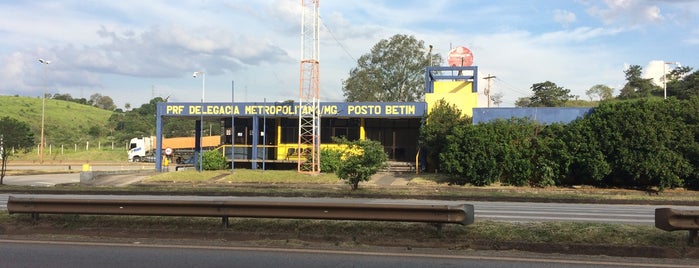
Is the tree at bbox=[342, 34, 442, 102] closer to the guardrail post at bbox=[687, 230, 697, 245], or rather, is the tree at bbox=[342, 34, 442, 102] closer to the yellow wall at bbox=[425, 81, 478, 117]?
the yellow wall at bbox=[425, 81, 478, 117]

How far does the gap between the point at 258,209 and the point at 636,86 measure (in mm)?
94065

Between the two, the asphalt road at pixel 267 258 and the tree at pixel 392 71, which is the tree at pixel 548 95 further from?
the asphalt road at pixel 267 258

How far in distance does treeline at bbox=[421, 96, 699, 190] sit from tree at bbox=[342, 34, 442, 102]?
121 feet

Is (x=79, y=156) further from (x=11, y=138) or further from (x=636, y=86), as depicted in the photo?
(x=636, y=86)

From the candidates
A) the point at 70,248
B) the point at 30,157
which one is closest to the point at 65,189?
the point at 70,248

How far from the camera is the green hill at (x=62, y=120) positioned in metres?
90.9

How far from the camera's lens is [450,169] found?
89.2 ft

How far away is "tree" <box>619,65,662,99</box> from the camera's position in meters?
83.8

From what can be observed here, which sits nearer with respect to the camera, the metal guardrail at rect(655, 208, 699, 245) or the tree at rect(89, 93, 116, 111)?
the metal guardrail at rect(655, 208, 699, 245)

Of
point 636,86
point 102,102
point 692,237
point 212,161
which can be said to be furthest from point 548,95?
point 102,102

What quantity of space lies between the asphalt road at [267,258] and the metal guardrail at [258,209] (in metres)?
0.75

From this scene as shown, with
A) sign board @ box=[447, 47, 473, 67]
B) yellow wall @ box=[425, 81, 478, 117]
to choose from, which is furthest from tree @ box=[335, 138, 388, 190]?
sign board @ box=[447, 47, 473, 67]

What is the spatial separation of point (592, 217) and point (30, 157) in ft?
232

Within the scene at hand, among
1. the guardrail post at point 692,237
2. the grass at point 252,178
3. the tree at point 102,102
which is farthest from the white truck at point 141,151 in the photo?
the tree at point 102,102
